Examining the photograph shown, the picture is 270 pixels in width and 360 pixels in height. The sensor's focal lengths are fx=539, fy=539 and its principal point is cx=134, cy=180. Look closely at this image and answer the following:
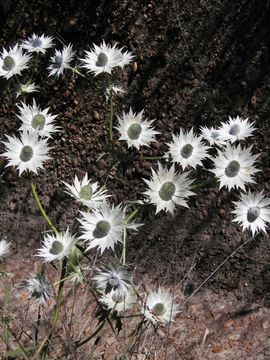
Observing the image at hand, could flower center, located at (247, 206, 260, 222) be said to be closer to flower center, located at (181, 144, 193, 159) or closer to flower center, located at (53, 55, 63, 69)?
flower center, located at (181, 144, 193, 159)

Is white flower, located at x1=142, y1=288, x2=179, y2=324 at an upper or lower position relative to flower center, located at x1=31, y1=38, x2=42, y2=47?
lower

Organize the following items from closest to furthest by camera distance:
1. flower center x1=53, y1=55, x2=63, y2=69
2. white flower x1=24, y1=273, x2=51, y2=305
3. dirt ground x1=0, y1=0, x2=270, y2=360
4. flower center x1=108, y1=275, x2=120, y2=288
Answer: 1. flower center x1=108, y1=275, x2=120, y2=288
2. white flower x1=24, y1=273, x2=51, y2=305
3. flower center x1=53, y1=55, x2=63, y2=69
4. dirt ground x1=0, y1=0, x2=270, y2=360

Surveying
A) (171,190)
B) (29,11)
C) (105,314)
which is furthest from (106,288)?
(29,11)

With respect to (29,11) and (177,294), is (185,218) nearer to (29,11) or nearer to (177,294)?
(177,294)

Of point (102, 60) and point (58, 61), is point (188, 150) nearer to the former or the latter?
point (102, 60)

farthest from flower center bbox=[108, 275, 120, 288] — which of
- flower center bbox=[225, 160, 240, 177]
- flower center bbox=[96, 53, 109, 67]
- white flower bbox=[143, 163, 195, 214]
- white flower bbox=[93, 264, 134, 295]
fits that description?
flower center bbox=[96, 53, 109, 67]

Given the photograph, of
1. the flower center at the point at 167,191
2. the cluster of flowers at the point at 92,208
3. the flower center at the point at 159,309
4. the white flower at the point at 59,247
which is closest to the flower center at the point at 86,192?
the cluster of flowers at the point at 92,208

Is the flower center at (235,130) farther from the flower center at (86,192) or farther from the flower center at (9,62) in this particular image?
the flower center at (9,62)
